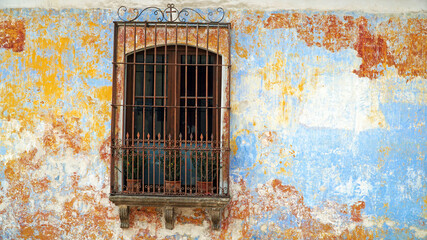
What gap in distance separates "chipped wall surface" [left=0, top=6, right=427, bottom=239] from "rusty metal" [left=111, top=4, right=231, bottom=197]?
171 millimetres

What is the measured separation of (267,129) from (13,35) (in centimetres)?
343

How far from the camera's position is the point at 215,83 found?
5.47 m

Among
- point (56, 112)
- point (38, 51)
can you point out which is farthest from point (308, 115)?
point (38, 51)

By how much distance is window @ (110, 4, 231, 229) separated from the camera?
5156 millimetres

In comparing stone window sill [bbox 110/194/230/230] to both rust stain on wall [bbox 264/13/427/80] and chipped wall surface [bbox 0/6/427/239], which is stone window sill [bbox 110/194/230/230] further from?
rust stain on wall [bbox 264/13/427/80]

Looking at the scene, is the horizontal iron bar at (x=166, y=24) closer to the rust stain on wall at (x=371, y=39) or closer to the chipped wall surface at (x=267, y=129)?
the chipped wall surface at (x=267, y=129)

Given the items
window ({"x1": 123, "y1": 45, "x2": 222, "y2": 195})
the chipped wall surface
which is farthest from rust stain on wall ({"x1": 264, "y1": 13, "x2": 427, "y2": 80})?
window ({"x1": 123, "y1": 45, "x2": 222, "y2": 195})

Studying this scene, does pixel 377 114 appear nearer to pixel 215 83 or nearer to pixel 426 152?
pixel 426 152

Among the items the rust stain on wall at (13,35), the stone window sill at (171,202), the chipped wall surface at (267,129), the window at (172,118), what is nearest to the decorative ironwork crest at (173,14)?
the chipped wall surface at (267,129)

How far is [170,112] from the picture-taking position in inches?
215

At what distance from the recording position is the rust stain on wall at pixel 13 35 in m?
5.42

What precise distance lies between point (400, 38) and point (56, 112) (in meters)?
4.43

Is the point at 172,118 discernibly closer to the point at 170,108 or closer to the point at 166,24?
the point at 170,108

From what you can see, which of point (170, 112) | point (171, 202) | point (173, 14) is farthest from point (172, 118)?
point (173, 14)
